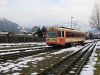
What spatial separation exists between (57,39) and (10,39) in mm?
30525

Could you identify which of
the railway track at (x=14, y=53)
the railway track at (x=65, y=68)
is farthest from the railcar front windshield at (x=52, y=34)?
the railway track at (x=65, y=68)

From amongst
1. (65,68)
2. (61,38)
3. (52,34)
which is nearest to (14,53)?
(65,68)

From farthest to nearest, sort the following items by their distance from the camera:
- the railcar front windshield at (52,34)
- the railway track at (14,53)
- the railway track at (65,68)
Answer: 1. the railcar front windshield at (52,34)
2. the railway track at (14,53)
3. the railway track at (65,68)

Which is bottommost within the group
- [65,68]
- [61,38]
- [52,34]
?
[65,68]

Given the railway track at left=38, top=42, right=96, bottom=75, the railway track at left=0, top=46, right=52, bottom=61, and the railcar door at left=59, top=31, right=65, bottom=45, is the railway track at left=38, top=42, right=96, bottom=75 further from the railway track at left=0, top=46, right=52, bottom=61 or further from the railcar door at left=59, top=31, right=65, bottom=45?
the railcar door at left=59, top=31, right=65, bottom=45

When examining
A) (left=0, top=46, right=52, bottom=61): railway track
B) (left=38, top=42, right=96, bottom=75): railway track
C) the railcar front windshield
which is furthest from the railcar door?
(left=38, top=42, right=96, bottom=75): railway track

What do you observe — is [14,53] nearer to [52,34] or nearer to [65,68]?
[65,68]

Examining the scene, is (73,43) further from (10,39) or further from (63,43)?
(10,39)

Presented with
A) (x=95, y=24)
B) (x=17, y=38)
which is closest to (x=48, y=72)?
(x=95, y=24)

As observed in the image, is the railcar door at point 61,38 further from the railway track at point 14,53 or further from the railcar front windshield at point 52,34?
the railway track at point 14,53

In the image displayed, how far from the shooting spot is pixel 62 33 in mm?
41969

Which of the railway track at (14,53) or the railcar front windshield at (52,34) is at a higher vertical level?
the railcar front windshield at (52,34)

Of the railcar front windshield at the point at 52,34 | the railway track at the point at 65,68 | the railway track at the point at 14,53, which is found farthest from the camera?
the railcar front windshield at the point at 52,34

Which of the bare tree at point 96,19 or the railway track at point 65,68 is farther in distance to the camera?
the bare tree at point 96,19
